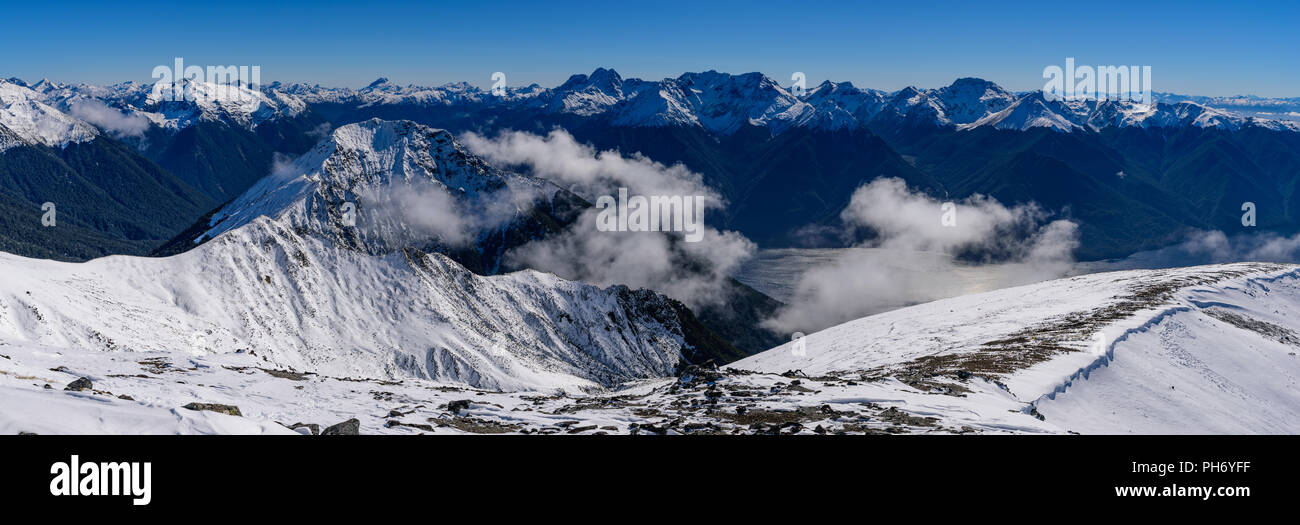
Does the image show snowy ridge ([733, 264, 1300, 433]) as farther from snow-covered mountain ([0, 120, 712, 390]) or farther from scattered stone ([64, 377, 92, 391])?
snow-covered mountain ([0, 120, 712, 390])

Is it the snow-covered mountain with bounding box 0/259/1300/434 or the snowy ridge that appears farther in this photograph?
the snowy ridge

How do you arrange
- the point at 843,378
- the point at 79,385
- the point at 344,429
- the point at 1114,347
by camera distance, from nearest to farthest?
the point at 344,429 → the point at 79,385 → the point at 843,378 → the point at 1114,347

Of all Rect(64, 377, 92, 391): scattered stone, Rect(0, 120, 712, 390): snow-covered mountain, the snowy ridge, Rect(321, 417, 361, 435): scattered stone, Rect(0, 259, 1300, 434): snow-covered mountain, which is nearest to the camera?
Rect(321, 417, 361, 435): scattered stone

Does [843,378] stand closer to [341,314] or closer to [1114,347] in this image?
[1114,347]

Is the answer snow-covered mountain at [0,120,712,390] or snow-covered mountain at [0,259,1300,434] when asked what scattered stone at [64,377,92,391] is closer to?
snow-covered mountain at [0,259,1300,434]

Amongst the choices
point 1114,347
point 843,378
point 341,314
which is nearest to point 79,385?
point 843,378

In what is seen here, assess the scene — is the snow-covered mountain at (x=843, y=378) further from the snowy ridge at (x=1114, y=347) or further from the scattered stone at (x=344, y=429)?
the scattered stone at (x=344, y=429)

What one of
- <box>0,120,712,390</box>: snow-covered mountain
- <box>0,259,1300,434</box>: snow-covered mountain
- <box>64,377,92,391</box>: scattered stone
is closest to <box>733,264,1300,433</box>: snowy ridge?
<box>0,259,1300,434</box>: snow-covered mountain

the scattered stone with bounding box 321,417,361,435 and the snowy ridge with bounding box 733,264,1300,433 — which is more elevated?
the scattered stone with bounding box 321,417,361,435

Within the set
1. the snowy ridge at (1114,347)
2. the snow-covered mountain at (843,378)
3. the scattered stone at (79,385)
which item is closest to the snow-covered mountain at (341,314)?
the snow-covered mountain at (843,378)

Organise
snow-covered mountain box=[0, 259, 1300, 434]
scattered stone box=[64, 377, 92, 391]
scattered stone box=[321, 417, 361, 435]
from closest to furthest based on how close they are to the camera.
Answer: scattered stone box=[321, 417, 361, 435]
scattered stone box=[64, 377, 92, 391]
snow-covered mountain box=[0, 259, 1300, 434]
